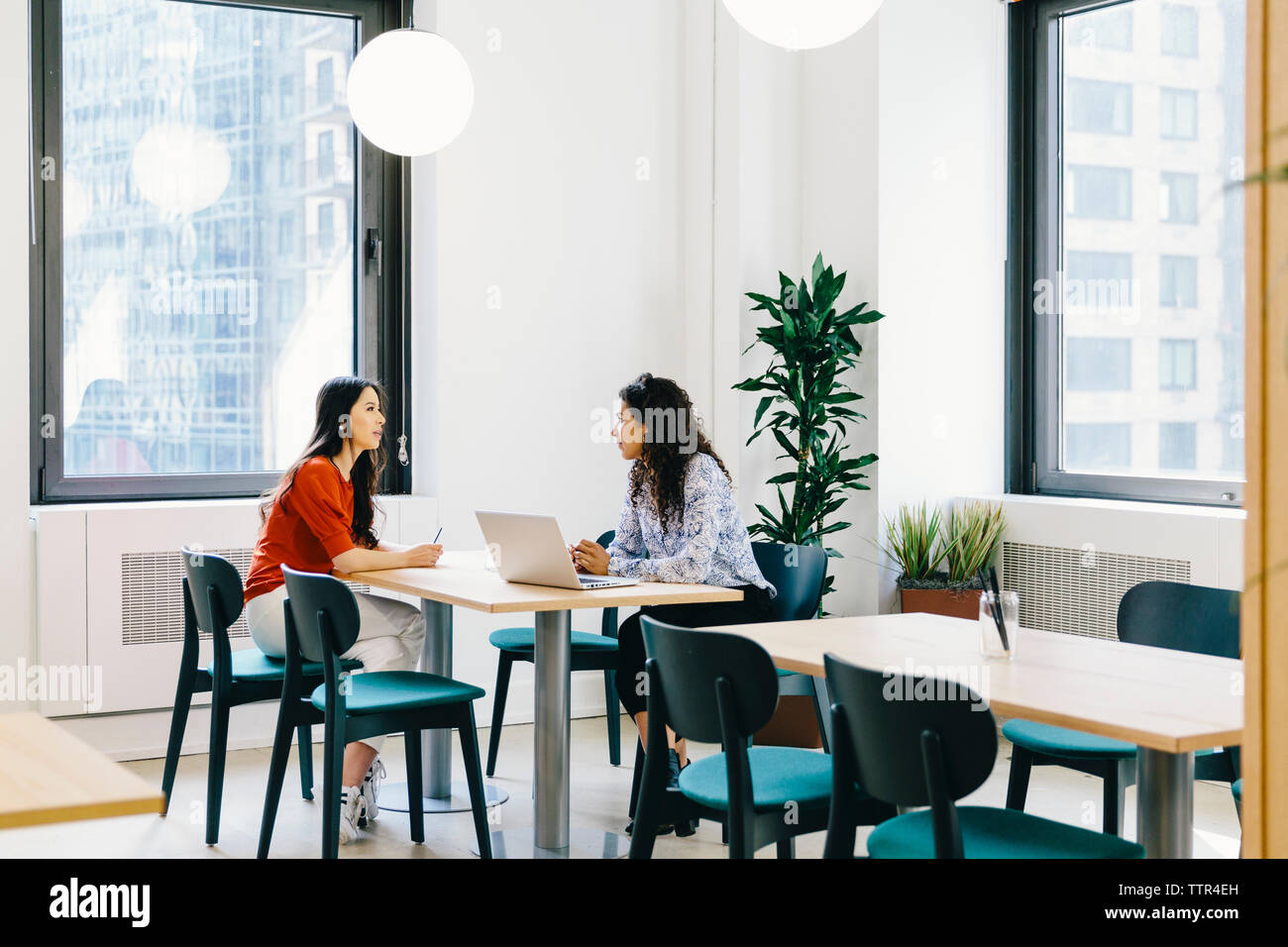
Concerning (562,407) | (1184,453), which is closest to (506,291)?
(562,407)

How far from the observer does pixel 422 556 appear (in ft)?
13.0

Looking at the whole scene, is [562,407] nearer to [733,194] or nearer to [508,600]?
[733,194]

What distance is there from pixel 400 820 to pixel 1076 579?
8.29 ft

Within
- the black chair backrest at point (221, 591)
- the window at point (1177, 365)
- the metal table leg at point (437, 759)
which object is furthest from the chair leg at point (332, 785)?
the window at point (1177, 365)

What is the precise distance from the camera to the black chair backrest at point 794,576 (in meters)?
3.83

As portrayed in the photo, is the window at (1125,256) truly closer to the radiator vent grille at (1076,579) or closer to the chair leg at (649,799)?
the radiator vent grille at (1076,579)

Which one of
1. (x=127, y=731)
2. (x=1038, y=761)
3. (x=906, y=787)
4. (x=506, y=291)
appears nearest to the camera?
(x=906, y=787)

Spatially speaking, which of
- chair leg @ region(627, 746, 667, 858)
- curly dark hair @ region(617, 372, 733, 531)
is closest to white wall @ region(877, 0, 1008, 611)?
curly dark hair @ region(617, 372, 733, 531)

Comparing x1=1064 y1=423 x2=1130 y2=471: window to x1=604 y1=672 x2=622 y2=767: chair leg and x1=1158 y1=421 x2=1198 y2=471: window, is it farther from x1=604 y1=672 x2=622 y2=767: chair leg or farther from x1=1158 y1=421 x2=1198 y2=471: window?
x1=604 y1=672 x2=622 y2=767: chair leg

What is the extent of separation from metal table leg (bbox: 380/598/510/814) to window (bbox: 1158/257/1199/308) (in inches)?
112

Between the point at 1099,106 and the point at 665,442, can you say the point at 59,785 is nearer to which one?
the point at 665,442
